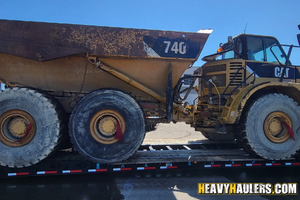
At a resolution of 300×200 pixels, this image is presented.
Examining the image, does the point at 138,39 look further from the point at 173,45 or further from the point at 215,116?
the point at 215,116

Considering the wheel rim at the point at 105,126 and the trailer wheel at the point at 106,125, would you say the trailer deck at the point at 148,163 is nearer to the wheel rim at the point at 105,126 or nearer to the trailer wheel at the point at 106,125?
the trailer wheel at the point at 106,125

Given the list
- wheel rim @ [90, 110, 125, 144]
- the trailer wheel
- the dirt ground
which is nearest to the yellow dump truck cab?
the dirt ground

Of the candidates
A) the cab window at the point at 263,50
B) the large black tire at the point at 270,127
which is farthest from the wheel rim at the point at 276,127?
the cab window at the point at 263,50

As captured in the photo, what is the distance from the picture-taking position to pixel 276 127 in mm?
3547

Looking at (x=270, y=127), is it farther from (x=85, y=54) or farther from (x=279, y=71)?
(x=85, y=54)

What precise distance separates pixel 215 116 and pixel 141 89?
193 centimetres

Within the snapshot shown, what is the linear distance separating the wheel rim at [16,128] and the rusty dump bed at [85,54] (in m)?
0.78

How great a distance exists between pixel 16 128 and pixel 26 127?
151 mm

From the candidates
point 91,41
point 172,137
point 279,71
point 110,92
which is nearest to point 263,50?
point 279,71

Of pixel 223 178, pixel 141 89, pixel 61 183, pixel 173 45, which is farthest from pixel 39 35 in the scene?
pixel 223 178

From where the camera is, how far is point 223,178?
373 centimetres

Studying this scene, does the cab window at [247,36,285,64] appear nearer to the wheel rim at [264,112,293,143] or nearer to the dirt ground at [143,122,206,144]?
the wheel rim at [264,112,293,143]

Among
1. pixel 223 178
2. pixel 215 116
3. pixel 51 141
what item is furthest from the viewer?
pixel 215 116

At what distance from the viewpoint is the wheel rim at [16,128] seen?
9.59 ft
